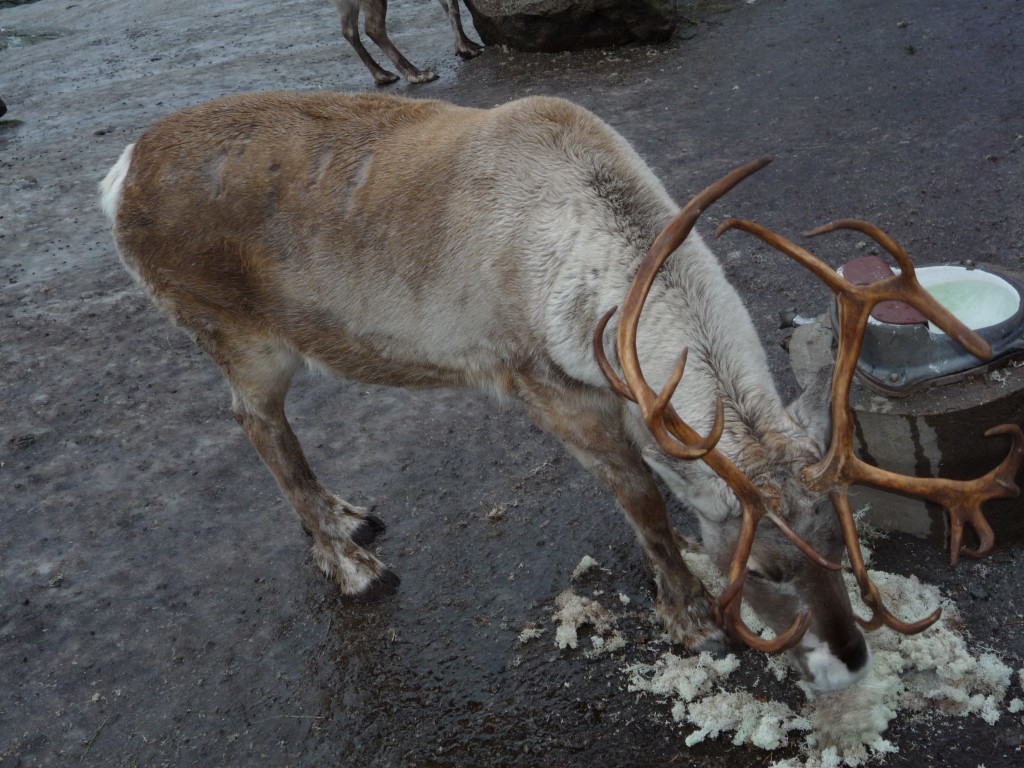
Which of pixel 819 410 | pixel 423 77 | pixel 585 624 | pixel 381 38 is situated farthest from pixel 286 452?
pixel 381 38

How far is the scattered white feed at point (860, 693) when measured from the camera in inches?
111

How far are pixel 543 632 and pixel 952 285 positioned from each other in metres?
1.88

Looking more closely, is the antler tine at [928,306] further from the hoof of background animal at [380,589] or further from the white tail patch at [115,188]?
the white tail patch at [115,188]

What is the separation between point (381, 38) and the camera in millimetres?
9391

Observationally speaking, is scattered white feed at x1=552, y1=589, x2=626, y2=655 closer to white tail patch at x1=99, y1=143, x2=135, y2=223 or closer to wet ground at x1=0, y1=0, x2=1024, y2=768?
wet ground at x1=0, y1=0, x2=1024, y2=768

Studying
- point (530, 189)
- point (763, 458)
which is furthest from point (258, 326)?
point (763, 458)

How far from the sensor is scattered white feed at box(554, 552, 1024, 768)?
2.82 metres

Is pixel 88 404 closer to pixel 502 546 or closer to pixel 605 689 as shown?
pixel 502 546

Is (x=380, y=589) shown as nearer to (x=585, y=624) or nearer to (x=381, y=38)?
(x=585, y=624)

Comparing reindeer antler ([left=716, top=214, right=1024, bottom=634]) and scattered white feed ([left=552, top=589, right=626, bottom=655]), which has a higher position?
reindeer antler ([left=716, top=214, right=1024, bottom=634])

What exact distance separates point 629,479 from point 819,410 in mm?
829

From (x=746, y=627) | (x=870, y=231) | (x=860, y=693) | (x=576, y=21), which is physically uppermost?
(x=870, y=231)

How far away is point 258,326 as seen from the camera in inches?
147

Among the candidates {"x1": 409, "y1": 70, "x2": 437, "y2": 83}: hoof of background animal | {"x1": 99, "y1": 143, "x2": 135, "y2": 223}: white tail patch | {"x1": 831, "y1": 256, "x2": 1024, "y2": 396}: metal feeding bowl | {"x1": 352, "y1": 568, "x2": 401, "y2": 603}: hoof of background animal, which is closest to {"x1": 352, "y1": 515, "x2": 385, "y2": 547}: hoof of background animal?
{"x1": 352, "y1": 568, "x2": 401, "y2": 603}: hoof of background animal
